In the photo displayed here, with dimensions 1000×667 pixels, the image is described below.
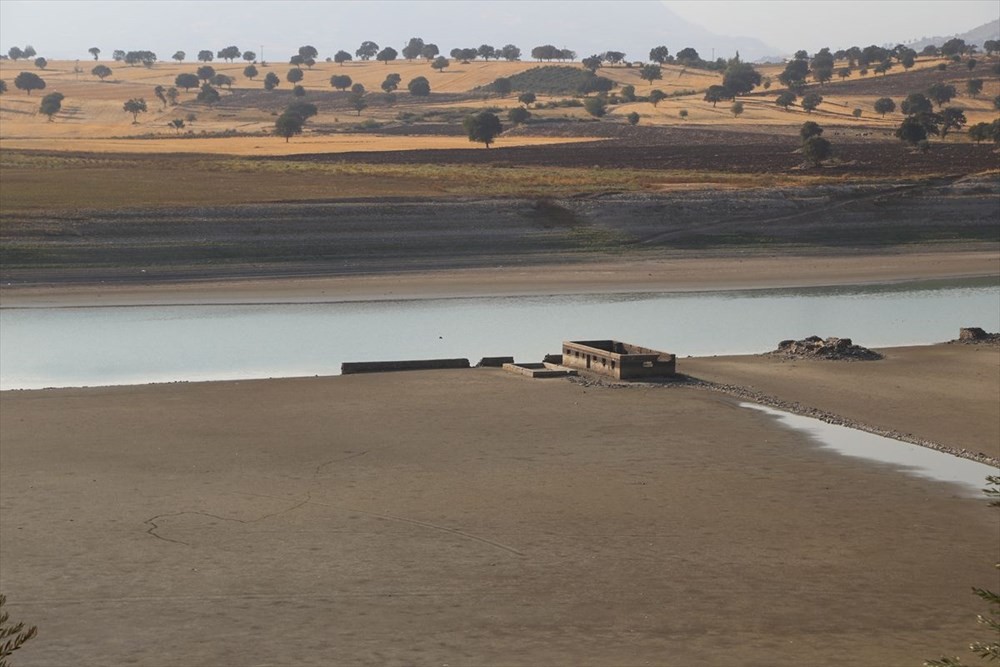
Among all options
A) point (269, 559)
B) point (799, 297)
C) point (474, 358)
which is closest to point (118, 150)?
point (799, 297)

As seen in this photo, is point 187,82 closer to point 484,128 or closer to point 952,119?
point 484,128

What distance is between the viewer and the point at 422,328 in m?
39.2

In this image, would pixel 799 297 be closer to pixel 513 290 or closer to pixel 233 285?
pixel 513 290

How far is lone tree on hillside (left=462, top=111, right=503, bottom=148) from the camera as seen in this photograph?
10138 centimetres

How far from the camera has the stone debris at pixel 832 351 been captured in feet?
108

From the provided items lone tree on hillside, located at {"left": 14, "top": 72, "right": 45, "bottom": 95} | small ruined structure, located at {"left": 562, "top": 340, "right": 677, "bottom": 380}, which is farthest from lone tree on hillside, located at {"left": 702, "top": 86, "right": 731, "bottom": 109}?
small ruined structure, located at {"left": 562, "top": 340, "right": 677, "bottom": 380}

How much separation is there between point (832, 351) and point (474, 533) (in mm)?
16588

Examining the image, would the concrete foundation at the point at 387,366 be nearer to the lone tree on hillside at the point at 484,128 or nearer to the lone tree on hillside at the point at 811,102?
the lone tree on hillside at the point at 484,128

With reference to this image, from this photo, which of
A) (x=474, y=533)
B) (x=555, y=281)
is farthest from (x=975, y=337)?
(x=474, y=533)

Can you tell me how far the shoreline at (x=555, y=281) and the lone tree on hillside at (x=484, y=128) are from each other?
163ft

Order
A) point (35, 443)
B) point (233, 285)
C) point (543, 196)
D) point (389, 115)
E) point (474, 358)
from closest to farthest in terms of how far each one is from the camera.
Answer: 1. point (35, 443)
2. point (474, 358)
3. point (233, 285)
4. point (543, 196)
5. point (389, 115)

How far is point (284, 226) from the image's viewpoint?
52031 millimetres

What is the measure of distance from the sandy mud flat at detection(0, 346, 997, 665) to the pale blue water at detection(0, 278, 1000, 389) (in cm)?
541

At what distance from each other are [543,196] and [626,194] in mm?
3449
